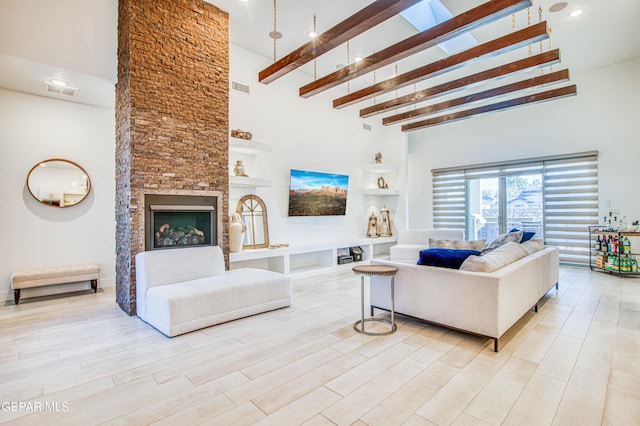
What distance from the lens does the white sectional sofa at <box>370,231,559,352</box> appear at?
2.77 meters

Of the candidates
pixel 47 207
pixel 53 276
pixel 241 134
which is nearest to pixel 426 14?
pixel 241 134

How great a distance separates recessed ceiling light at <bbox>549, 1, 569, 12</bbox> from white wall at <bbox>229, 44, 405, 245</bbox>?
404 cm

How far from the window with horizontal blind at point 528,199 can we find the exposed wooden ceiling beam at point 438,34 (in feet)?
15.8

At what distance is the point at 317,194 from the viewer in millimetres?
6695

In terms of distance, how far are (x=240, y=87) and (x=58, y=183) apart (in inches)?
127

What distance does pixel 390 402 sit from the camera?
6.63 feet

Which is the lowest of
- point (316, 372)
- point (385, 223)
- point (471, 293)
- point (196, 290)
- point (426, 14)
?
point (316, 372)

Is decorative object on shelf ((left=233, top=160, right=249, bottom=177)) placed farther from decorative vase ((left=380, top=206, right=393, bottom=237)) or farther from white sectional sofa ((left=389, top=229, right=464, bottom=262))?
decorative vase ((left=380, top=206, right=393, bottom=237))

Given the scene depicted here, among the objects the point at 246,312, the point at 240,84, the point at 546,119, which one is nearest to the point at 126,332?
the point at 246,312

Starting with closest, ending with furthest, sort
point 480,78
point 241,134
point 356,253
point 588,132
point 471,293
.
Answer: point 471,293
point 480,78
point 241,134
point 588,132
point 356,253

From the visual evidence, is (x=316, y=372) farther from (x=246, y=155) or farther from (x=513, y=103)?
(x=513, y=103)

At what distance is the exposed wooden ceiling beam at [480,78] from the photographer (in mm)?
3938

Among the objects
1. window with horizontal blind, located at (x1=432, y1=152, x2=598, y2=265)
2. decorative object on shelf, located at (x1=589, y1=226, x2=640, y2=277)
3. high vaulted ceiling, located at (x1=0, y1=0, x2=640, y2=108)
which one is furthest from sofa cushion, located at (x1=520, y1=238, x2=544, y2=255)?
high vaulted ceiling, located at (x1=0, y1=0, x2=640, y2=108)

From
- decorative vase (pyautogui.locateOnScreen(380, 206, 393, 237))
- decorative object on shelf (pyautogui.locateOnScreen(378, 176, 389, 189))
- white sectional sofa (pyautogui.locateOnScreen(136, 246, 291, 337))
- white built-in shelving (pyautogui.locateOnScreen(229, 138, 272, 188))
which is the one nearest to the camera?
white sectional sofa (pyautogui.locateOnScreen(136, 246, 291, 337))
